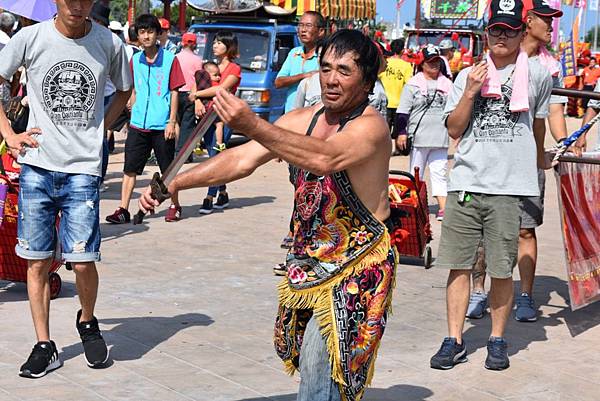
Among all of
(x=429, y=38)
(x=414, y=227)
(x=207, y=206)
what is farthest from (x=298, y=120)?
(x=429, y=38)

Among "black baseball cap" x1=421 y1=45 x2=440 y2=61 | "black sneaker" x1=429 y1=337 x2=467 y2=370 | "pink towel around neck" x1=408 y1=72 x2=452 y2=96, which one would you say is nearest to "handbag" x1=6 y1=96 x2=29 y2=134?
"pink towel around neck" x1=408 y1=72 x2=452 y2=96

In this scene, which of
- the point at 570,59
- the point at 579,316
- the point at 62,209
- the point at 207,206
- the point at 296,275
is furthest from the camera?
the point at 570,59

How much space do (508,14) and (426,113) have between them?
4602 mm

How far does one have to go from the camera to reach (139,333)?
254 inches

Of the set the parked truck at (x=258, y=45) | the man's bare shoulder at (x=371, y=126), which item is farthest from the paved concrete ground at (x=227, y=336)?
the parked truck at (x=258, y=45)

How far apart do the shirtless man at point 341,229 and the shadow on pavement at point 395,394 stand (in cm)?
125

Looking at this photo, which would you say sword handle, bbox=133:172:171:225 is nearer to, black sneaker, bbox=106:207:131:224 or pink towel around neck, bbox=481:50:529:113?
pink towel around neck, bbox=481:50:529:113

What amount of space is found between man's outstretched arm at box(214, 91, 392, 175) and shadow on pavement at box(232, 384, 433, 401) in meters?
1.70

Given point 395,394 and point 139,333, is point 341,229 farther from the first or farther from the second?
point 139,333

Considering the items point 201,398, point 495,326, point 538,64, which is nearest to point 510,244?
point 495,326

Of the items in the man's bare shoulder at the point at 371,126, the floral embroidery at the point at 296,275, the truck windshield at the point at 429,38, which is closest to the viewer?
the man's bare shoulder at the point at 371,126

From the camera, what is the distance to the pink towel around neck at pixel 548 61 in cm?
701

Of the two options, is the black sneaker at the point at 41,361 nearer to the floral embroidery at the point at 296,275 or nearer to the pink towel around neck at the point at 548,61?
the floral embroidery at the point at 296,275

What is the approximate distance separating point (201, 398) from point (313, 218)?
1599 millimetres
